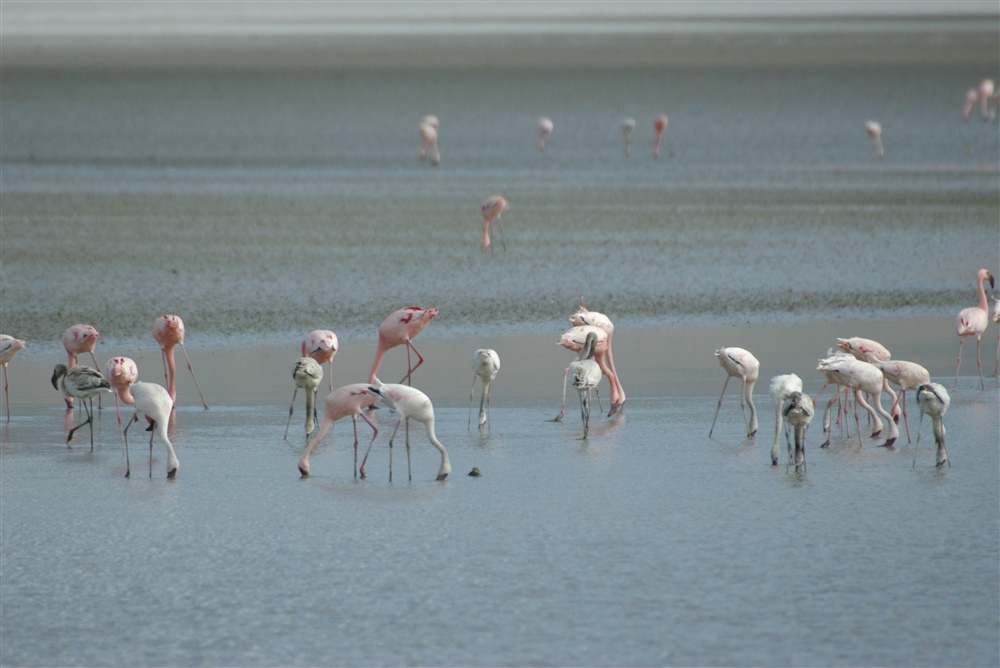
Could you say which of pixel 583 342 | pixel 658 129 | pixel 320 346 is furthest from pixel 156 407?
pixel 658 129

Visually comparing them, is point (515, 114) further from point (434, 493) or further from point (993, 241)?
point (434, 493)

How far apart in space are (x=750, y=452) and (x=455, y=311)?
4.33m

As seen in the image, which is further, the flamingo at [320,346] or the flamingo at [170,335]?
the flamingo at [170,335]

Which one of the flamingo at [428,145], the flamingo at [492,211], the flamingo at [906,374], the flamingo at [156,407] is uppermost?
the flamingo at [428,145]

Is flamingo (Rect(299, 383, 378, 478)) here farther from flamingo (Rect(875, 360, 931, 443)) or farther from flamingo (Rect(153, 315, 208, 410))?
flamingo (Rect(875, 360, 931, 443))

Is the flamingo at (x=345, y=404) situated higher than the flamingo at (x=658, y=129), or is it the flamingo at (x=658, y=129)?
the flamingo at (x=658, y=129)

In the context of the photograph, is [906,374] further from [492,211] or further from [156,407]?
[492,211]

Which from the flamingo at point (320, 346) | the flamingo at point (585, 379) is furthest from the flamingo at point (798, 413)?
the flamingo at point (320, 346)

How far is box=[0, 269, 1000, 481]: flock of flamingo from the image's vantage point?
17.1 feet

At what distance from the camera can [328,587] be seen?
3994mm

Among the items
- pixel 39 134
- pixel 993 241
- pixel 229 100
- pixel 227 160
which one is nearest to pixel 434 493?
pixel 993 241

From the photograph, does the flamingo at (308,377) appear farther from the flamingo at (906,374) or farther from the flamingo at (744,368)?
the flamingo at (906,374)

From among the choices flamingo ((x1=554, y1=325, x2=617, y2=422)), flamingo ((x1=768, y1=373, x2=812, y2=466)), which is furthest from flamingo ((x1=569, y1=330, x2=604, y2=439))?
flamingo ((x1=768, y1=373, x2=812, y2=466))

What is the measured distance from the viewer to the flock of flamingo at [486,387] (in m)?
5.21
